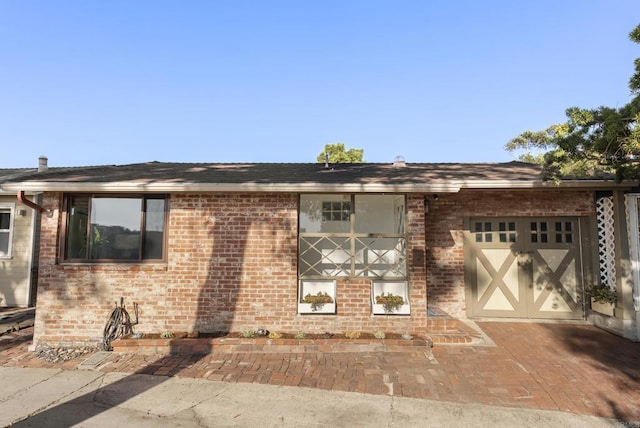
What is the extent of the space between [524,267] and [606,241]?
158 centimetres

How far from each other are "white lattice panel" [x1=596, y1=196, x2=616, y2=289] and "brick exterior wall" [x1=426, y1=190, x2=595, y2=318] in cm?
102

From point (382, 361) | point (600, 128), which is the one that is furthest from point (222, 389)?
point (600, 128)

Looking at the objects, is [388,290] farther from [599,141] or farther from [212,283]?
[599,141]

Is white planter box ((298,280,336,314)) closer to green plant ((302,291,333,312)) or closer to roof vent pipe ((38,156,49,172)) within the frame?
green plant ((302,291,333,312))

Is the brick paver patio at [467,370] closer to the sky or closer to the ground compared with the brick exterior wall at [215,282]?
closer to the ground

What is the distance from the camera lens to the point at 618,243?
657 centimetres

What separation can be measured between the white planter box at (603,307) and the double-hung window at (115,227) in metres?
8.52

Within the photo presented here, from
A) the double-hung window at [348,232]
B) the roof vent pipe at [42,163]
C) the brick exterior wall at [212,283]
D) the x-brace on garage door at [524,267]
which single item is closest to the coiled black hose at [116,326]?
the brick exterior wall at [212,283]

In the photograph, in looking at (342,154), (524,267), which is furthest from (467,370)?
(342,154)

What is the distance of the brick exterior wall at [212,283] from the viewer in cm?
620

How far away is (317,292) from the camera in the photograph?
21.1ft

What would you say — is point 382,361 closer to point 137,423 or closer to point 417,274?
point 417,274

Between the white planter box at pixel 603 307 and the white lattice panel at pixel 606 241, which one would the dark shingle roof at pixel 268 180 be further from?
the white planter box at pixel 603 307

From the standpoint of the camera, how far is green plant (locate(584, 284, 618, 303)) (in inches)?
261
